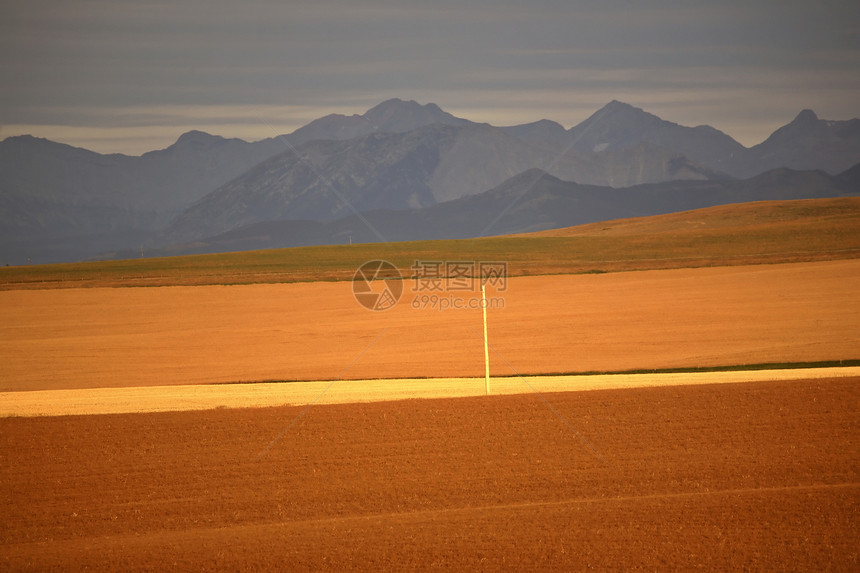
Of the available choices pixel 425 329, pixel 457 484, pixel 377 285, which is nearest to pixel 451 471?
pixel 457 484

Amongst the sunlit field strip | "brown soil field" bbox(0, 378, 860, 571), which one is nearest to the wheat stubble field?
"brown soil field" bbox(0, 378, 860, 571)

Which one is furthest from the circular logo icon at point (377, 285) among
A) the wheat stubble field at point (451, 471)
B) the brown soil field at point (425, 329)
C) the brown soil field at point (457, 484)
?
the brown soil field at point (457, 484)

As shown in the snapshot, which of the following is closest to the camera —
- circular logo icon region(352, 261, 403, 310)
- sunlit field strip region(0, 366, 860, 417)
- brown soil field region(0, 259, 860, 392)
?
sunlit field strip region(0, 366, 860, 417)

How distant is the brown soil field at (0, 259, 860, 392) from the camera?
93.8 feet

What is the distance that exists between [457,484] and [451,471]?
1.96ft

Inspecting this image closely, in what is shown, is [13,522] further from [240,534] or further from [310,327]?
[310,327]

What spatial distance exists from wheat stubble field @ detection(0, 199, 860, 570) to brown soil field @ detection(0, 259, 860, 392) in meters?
0.36

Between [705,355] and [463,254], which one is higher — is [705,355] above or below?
below

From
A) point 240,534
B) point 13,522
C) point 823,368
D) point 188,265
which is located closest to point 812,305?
point 823,368

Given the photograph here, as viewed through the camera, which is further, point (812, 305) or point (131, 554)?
point (812, 305)

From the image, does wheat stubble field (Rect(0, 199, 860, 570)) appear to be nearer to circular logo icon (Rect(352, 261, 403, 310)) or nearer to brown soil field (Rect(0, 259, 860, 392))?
brown soil field (Rect(0, 259, 860, 392))

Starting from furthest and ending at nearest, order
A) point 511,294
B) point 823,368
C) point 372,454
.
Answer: point 511,294, point 823,368, point 372,454

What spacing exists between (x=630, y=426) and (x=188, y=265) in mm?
55071

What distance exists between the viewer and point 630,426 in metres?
17.7
